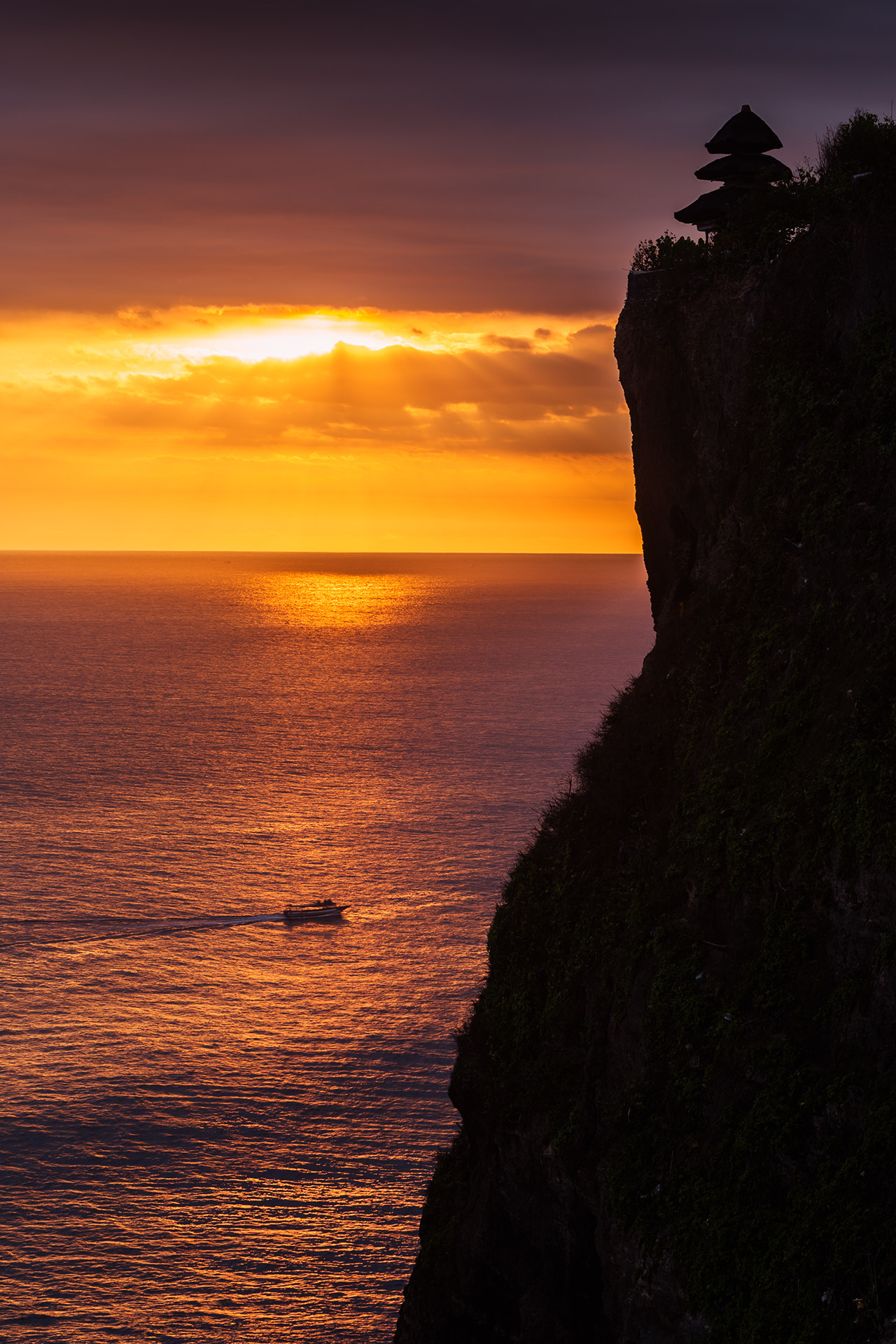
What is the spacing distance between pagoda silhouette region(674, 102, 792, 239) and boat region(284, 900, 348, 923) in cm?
6131

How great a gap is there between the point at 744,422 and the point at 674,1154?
55.0 feet

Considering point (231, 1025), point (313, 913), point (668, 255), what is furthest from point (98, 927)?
point (668, 255)

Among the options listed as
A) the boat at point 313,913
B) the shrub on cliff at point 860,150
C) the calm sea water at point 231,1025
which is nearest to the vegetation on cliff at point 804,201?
the shrub on cliff at point 860,150

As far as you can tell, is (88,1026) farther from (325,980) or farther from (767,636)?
(767,636)

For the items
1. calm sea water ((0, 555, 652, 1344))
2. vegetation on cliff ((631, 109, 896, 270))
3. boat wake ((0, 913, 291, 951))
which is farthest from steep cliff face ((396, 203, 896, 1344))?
Answer: boat wake ((0, 913, 291, 951))

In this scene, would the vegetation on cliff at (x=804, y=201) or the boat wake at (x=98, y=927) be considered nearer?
the vegetation on cliff at (x=804, y=201)

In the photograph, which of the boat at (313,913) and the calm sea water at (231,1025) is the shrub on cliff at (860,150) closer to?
the calm sea water at (231,1025)

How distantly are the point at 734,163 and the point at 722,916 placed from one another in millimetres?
20308

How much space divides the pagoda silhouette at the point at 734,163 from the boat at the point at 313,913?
201 feet

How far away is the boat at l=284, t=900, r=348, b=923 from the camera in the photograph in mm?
82938

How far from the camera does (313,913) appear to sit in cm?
8306

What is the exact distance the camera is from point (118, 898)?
281 feet

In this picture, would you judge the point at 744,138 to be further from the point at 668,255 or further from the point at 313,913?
the point at 313,913

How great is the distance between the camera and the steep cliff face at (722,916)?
18.8 m
